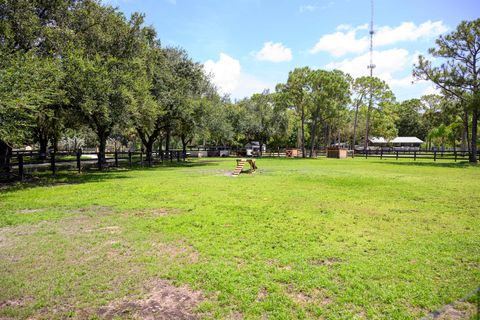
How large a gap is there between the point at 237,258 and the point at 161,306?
1555mm

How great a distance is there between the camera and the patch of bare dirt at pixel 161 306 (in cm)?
334

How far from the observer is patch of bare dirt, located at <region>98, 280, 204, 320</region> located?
334 centimetres

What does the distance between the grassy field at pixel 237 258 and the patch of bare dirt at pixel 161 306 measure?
0.02m

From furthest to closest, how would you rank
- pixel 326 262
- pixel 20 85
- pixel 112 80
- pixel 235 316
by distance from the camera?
1. pixel 112 80
2. pixel 20 85
3. pixel 326 262
4. pixel 235 316

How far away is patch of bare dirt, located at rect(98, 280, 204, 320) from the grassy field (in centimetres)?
2

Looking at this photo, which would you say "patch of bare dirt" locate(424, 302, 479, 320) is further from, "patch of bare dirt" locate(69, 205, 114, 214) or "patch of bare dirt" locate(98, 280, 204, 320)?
"patch of bare dirt" locate(69, 205, 114, 214)

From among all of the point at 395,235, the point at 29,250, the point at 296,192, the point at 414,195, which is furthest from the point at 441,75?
the point at 29,250

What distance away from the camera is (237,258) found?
4.80 m

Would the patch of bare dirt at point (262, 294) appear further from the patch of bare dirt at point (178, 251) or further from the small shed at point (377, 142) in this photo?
the small shed at point (377, 142)

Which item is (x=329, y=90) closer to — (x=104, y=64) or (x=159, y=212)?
(x=104, y=64)

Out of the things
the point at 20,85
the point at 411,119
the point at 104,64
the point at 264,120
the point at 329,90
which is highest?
the point at 411,119

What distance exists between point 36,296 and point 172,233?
8.63ft

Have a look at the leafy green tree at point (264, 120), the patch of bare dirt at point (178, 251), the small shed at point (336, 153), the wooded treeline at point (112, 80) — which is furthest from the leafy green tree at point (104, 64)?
the leafy green tree at point (264, 120)

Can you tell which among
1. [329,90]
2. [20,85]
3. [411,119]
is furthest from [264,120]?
[411,119]
